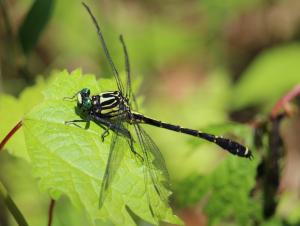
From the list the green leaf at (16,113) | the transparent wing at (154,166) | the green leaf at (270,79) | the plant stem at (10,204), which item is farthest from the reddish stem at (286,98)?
the green leaf at (270,79)

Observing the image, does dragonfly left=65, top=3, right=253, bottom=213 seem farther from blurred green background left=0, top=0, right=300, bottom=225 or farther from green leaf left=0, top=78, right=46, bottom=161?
blurred green background left=0, top=0, right=300, bottom=225

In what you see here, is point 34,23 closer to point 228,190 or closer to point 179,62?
point 228,190

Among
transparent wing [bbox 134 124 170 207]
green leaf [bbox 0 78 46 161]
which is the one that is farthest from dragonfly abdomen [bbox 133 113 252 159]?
green leaf [bbox 0 78 46 161]

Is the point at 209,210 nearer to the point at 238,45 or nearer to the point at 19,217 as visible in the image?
the point at 19,217

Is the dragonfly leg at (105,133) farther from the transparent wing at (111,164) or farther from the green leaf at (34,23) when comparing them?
the green leaf at (34,23)

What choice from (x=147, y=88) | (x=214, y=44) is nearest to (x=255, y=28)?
(x=214, y=44)
